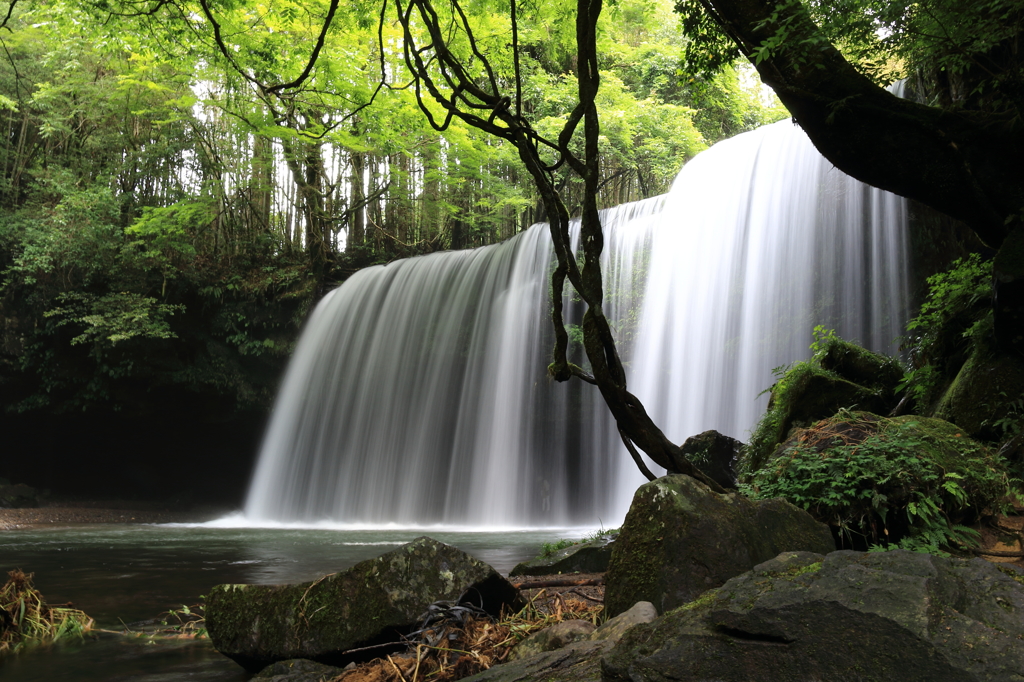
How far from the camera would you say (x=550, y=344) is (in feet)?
46.3

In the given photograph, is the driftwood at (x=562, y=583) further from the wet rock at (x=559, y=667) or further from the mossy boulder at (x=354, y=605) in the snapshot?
the wet rock at (x=559, y=667)

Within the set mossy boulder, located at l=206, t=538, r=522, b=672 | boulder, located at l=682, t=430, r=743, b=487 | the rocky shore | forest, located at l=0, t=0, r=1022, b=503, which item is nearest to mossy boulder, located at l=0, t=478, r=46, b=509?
the rocky shore

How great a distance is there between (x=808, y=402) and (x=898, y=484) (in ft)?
9.65

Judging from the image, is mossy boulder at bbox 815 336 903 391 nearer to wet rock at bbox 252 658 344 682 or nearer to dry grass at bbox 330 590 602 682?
dry grass at bbox 330 590 602 682

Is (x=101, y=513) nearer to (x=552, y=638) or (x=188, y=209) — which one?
(x=188, y=209)

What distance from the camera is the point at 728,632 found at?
1510 mm

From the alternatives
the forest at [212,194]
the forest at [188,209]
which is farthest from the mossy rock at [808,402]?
the forest at [188,209]

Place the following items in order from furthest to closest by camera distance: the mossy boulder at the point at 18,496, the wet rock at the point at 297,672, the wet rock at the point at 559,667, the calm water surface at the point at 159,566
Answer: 1. the mossy boulder at the point at 18,496
2. the calm water surface at the point at 159,566
3. the wet rock at the point at 297,672
4. the wet rock at the point at 559,667

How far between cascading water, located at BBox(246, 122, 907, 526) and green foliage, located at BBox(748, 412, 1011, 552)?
20.3ft

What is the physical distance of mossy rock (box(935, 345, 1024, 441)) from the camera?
14.8 feet

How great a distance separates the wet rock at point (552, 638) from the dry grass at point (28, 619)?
333 centimetres

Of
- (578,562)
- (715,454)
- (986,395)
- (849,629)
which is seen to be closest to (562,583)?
(578,562)

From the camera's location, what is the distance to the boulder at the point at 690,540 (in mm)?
2709

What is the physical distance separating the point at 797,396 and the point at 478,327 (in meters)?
9.33
